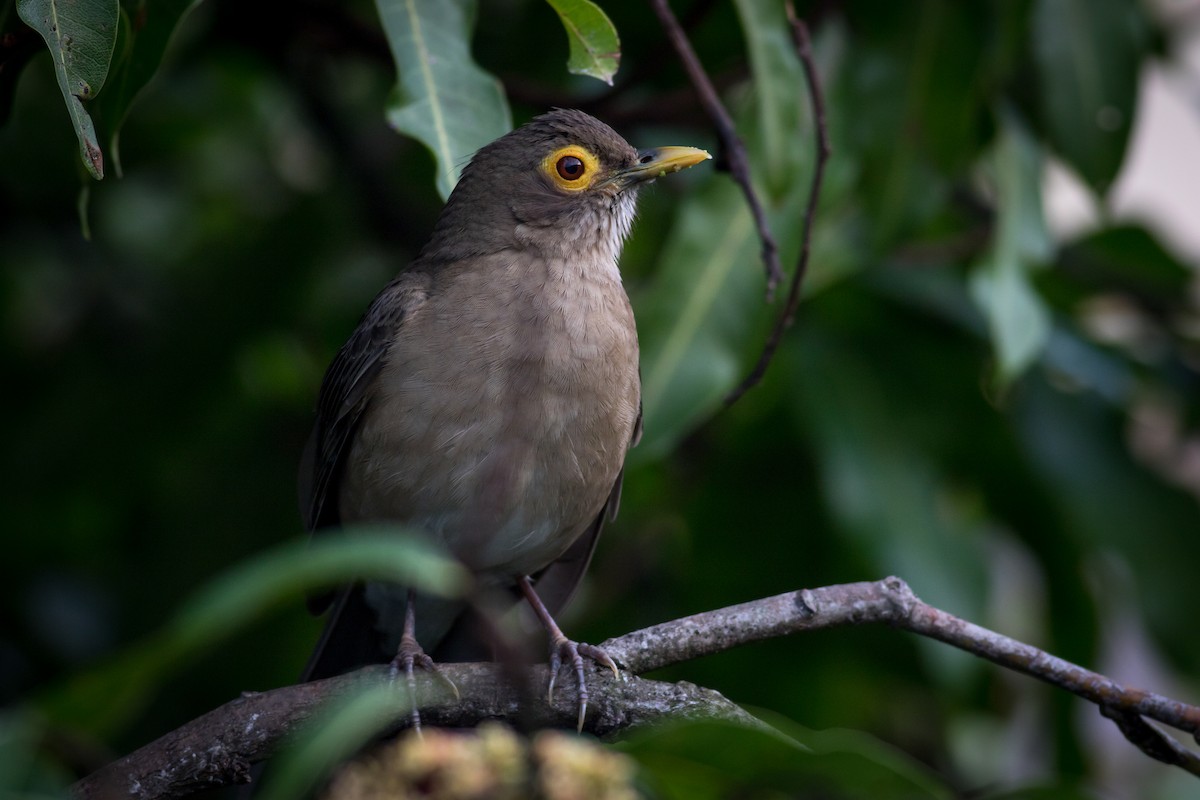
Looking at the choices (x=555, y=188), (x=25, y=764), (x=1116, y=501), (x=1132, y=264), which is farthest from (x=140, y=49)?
(x=1132, y=264)

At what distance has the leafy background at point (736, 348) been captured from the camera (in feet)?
18.8

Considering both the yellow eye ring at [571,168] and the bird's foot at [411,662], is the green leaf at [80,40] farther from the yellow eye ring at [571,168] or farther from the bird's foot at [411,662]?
the yellow eye ring at [571,168]

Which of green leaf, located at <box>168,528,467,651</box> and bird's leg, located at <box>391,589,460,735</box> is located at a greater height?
green leaf, located at <box>168,528,467,651</box>

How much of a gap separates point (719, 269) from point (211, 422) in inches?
123

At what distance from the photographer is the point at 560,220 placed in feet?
17.6

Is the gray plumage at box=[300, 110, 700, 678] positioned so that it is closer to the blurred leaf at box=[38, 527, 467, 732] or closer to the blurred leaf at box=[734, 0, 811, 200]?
the blurred leaf at box=[734, 0, 811, 200]

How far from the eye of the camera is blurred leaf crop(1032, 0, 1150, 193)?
6.01 metres

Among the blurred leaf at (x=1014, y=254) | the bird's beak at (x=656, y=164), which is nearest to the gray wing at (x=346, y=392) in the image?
the bird's beak at (x=656, y=164)

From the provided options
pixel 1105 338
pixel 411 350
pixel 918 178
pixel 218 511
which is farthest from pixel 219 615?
pixel 1105 338

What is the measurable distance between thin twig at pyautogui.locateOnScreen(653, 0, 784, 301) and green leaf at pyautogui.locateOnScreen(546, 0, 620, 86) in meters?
0.61

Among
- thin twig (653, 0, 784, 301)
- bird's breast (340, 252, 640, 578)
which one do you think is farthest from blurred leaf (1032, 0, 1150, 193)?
bird's breast (340, 252, 640, 578)

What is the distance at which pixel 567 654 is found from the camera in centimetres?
432

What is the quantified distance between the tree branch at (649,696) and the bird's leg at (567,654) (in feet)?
0.10

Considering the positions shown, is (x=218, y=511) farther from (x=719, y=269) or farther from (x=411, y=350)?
(x=719, y=269)
